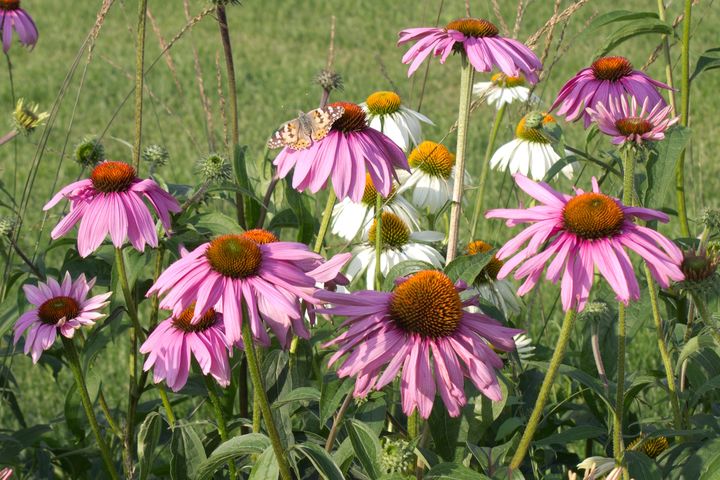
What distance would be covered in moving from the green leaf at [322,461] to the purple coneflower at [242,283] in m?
0.16

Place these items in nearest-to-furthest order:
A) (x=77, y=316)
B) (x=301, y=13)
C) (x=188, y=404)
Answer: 1. (x=77, y=316)
2. (x=188, y=404)
3. (x=301, y=13)

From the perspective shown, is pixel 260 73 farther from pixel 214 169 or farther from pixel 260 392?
pixel 260 392

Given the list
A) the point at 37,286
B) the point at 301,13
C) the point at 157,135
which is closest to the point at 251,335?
the point at 37,286

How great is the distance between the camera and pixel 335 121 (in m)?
1.36

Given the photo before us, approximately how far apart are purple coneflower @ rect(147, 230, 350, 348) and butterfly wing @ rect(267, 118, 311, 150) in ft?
0.89

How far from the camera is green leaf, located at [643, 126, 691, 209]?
1.37 metres

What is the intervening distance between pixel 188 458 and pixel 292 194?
0.50 metres

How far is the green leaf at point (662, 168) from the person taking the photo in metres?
1.37

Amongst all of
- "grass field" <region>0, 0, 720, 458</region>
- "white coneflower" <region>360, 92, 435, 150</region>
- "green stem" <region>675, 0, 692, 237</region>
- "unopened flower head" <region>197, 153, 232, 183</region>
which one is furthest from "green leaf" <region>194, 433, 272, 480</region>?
"grass field" <region>0, 0, 720, 458</region>

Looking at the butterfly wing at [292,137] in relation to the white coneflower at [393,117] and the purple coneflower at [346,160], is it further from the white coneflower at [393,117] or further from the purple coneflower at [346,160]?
the white coneflower at [393,117]

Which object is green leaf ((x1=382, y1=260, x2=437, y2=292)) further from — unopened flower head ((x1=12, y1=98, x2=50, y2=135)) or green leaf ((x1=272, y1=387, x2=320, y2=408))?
unopened flower head ((x1=12, y1=98, x2=50, y2=135))

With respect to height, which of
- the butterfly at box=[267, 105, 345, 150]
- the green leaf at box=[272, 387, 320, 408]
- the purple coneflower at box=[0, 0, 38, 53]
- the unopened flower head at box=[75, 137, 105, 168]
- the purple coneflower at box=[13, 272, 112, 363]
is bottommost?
the green leaf at box=[272, 387, 320, 408]

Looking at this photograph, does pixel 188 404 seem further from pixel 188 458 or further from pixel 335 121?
pixel 335 121

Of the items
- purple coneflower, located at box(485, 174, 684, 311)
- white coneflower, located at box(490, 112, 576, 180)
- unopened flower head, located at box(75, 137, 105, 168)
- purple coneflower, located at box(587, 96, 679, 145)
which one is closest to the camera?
purple coneflower, located at box(485, 174, 684, 311)
